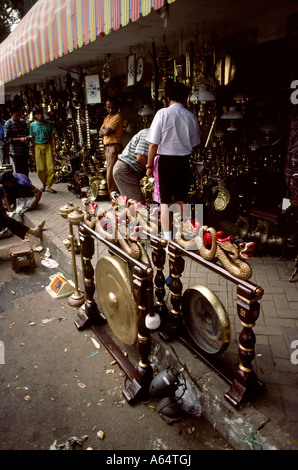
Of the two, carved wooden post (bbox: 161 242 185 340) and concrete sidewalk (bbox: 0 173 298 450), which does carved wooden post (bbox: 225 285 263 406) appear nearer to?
concrete sidewalk (bbox: 0 173 298 450)

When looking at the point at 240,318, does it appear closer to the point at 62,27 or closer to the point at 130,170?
the point at 130,170

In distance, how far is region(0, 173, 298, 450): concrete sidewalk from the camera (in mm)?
2068

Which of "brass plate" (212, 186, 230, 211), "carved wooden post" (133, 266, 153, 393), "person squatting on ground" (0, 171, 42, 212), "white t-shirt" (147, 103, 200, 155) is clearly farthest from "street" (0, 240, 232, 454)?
Answer: "person squatting on ground" (0, 171, 42, 212)

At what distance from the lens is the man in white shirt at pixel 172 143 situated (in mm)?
3938

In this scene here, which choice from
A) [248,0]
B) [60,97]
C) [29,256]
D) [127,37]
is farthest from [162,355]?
[60,97]

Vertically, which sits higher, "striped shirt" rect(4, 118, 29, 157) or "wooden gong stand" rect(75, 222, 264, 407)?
"striped shirt" rect(4, 118, 29, 157)

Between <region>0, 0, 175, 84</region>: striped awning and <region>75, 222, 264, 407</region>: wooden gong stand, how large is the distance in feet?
6.90

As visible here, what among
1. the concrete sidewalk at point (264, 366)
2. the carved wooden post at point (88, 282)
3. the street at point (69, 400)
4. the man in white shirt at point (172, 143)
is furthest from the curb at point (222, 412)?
the man in white shirt at point (172, 143)

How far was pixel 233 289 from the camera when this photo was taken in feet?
12.3

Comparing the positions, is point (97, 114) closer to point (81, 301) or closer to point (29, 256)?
point (29, 256)

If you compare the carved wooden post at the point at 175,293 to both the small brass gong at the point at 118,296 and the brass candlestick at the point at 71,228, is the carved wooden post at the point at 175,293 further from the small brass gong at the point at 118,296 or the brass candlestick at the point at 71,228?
the brass candlestick at the point at 71,228

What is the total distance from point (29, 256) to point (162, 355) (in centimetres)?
294

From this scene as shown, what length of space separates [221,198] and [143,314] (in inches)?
115

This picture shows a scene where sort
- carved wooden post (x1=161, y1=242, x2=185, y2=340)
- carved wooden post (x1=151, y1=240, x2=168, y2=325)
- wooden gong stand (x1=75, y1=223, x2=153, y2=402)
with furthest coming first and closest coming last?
1. carved wooden post (x1=151, y1=240, x2=168, y2=325)
2. carved wooden post (x1=161, y1=242, x2=185, y2=340)
3. wooden gong stand (x1=75, y1=223, x2=153, y2=402)
